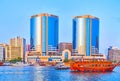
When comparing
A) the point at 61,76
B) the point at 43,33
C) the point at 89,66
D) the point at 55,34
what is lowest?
the point at 61,76

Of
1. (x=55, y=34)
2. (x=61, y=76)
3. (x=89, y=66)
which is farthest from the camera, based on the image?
(x=55, y=34)

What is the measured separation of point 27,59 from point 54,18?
93.3 ft

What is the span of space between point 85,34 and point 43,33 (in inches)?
919

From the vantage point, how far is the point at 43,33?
18150cm

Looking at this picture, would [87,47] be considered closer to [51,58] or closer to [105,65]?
[51,58]

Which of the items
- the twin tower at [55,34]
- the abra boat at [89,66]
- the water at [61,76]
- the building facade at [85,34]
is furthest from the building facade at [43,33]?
the water at [61,76]

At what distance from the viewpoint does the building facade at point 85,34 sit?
7274 inches

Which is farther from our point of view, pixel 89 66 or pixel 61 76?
pixel 89 66

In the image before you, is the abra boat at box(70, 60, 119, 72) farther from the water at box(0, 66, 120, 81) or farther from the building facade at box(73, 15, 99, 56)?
the building facade at box(73, 15, 99, 56)

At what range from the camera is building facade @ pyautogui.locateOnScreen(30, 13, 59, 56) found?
18150cm

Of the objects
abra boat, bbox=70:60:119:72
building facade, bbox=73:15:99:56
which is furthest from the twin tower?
abra boat, bbox=70:60:119:72

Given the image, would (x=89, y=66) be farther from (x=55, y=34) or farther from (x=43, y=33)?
(x=55, y=34)

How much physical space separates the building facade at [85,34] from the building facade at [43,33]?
11.9 metres

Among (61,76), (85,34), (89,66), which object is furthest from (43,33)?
(61,76)
